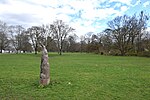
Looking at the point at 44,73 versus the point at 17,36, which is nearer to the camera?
the point at 44,73

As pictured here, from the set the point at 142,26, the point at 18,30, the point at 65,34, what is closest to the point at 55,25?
the point at 65,34

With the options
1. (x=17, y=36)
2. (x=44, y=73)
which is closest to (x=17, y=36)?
(x=17, y=36)

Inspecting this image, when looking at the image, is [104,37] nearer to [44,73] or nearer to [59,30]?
[59,30]

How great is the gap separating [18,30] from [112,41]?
4320cm

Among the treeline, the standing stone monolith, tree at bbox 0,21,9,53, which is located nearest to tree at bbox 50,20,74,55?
the treeline

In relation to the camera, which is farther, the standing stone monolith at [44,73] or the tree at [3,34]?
the tree at [3,34]

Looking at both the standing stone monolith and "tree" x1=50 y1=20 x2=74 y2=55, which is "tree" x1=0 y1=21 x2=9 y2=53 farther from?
the standing stone monolith

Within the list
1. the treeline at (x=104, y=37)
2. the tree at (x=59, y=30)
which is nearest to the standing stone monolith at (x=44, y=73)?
the treeline at (x=104, y=37)

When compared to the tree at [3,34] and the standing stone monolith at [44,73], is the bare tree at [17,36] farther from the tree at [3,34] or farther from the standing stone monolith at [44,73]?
the standing stone monolith at [44,73]

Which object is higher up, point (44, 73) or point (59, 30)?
point (59, 30)

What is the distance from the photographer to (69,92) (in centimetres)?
872

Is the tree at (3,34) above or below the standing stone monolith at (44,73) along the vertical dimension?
above

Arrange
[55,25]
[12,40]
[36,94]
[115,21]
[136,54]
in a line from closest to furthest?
[36,94]
[136,54]
[115,21]
[55,25]
[12,40]

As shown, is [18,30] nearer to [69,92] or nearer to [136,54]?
[136,54]
